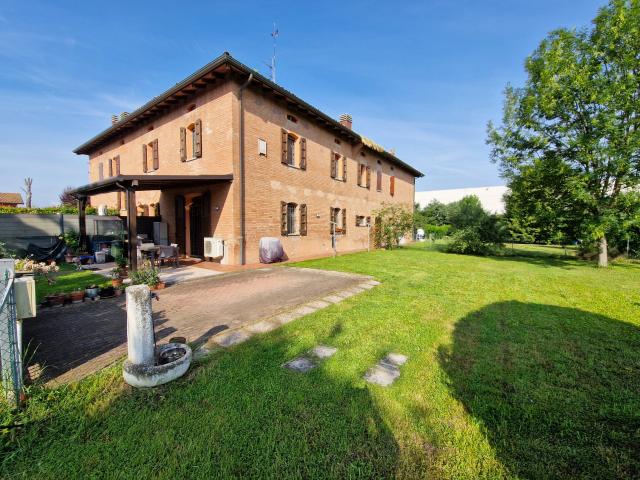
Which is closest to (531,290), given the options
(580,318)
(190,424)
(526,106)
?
(580,318)

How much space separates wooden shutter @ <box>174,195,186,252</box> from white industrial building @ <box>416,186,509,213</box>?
3186 cm

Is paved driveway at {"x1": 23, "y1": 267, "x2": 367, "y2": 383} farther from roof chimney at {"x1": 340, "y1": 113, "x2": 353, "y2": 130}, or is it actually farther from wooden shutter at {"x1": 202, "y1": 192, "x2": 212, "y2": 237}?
roof chimney at {"x1": 340, "y1": 113, "x2": 353, "y2": 130}

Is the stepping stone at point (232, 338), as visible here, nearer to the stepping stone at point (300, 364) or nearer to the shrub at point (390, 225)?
the stepping stone at point (300, 364)

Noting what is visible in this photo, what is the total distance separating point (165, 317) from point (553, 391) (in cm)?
504

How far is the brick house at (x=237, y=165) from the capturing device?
961cm

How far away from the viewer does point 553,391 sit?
254 cm

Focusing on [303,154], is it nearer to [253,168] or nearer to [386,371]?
[253,168]

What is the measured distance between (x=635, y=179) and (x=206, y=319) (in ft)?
48.0

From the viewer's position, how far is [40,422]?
215 cm

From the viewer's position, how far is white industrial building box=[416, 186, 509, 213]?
33688 millimetres

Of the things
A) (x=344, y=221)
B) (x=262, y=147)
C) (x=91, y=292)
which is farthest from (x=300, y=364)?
(x=344, y=221)

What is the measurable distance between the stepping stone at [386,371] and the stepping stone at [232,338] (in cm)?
173

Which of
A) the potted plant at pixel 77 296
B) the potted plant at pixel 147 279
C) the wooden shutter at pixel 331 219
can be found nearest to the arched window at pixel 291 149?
the wooden shutter at pixel 331 219

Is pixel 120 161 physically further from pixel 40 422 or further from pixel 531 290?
pixel 531 290
